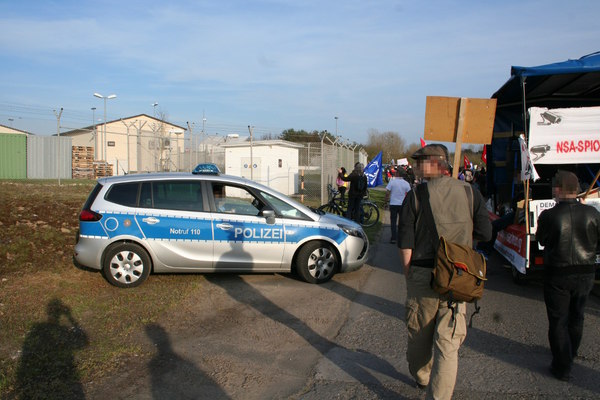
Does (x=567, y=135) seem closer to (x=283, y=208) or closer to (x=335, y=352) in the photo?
(x=283, y=208)

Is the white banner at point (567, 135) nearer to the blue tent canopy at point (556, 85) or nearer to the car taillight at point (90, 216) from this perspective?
the blue tent canopy at point (556, 85)

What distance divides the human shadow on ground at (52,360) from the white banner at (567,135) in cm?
572

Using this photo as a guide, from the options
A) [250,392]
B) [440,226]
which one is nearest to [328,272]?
[250,392]

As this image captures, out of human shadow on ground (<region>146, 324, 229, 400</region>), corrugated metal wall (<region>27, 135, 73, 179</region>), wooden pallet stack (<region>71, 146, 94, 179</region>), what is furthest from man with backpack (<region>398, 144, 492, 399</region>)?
wooden pallet stack (<region>71, 146, 94, 179</region>)

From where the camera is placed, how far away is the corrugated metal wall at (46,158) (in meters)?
29.9

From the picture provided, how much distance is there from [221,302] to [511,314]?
145 inches

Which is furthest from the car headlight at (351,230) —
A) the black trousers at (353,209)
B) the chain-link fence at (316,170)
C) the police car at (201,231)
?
the chain-link fence at (316,170)

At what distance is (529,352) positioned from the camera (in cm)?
472

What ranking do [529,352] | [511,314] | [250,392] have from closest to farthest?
[250,392] → [529,352] → [511,314]

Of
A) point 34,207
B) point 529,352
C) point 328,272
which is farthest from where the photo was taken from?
point 34,207

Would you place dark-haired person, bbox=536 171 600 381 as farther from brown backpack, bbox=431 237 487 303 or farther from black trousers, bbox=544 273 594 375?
brown backpack, bbox=431 237 487 303

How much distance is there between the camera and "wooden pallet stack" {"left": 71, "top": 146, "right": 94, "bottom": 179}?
32438mm

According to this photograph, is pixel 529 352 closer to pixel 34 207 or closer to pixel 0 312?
pixel 0 312

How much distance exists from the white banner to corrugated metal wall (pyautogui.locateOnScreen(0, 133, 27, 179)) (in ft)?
102
